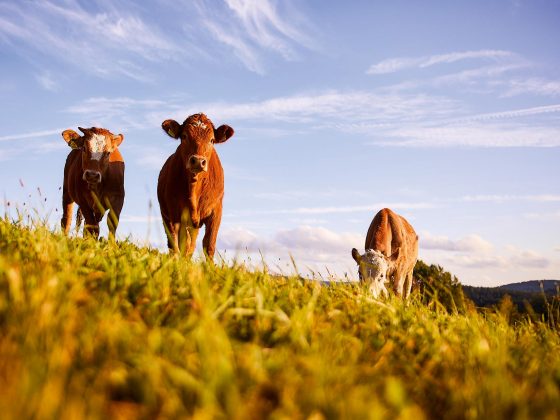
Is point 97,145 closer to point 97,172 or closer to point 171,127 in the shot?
point 97,172

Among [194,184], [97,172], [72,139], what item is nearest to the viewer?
[194,184]

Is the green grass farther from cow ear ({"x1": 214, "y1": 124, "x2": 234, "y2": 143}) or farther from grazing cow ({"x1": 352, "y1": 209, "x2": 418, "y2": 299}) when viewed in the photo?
grazing cow ({"x1": 352, "y1": 209, "x2": 418, "y2": 299})

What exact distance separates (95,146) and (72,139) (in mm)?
809

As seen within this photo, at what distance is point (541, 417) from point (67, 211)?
46.6 feet

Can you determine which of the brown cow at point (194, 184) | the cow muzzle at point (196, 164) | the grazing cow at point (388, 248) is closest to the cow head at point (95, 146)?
the brown cow at point (194, 184)

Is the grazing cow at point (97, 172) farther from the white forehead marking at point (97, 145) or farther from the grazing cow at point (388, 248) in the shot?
the grazing cow at point (388, 248)

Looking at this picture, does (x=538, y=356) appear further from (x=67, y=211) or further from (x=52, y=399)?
(x=67, y=211)

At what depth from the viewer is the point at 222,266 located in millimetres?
5160

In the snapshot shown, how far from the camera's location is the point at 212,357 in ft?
7.78

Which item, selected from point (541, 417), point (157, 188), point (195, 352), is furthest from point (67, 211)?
point (541, 417)

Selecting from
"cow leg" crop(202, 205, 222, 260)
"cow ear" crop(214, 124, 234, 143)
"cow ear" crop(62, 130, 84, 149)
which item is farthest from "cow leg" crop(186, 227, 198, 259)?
"cow ear" crop(62, 130, 84, 149)

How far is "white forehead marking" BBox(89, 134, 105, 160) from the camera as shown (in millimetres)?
11484

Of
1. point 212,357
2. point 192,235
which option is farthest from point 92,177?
point 212,357

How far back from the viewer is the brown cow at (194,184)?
30.1 feet
